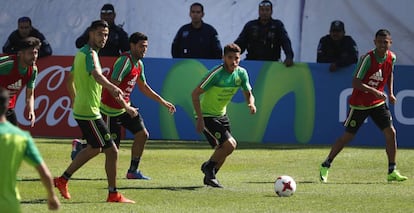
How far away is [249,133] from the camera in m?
21.2

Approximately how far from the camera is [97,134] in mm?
12492

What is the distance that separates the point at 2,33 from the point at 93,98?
38.4 ft

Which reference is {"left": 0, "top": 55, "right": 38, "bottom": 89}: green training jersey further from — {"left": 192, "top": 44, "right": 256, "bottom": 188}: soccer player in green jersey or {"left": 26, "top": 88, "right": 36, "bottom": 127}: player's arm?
{"left": 192, "top": 44, "right": 256, "bottom": 188}: soccer player in green jersey

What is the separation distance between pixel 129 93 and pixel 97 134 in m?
2.64

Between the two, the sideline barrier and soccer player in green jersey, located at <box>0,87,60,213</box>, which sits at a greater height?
soccer player in green jersey, located at <box>0,87,60,213</box>

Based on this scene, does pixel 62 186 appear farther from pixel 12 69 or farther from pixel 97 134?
pixel 12 69

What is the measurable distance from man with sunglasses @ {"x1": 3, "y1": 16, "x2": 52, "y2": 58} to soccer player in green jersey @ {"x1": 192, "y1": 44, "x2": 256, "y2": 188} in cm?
769

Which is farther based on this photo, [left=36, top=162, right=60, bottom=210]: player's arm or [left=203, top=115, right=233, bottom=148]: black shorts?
[left=203, top=115, right=233, bottom=148]: black shorts

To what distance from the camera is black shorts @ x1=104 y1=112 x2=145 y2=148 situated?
49.2ft

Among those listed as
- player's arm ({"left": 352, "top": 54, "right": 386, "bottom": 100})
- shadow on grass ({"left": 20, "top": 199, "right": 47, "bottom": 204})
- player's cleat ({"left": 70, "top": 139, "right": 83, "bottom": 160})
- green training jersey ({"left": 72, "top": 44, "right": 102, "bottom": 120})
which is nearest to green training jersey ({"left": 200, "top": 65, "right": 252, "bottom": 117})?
player's arm ({"left": 352, "top": 54, "right": 386, "bottom": 100})

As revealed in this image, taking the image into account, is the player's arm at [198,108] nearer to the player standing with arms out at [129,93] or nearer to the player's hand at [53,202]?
the player standing with arms out at [129,93]

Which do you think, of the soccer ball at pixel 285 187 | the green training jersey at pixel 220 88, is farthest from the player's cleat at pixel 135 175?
the soccer ball at pixel 285 187

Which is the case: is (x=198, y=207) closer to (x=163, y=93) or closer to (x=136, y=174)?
(x=136, y=174)

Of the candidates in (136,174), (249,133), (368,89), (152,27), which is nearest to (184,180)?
(136,174)
